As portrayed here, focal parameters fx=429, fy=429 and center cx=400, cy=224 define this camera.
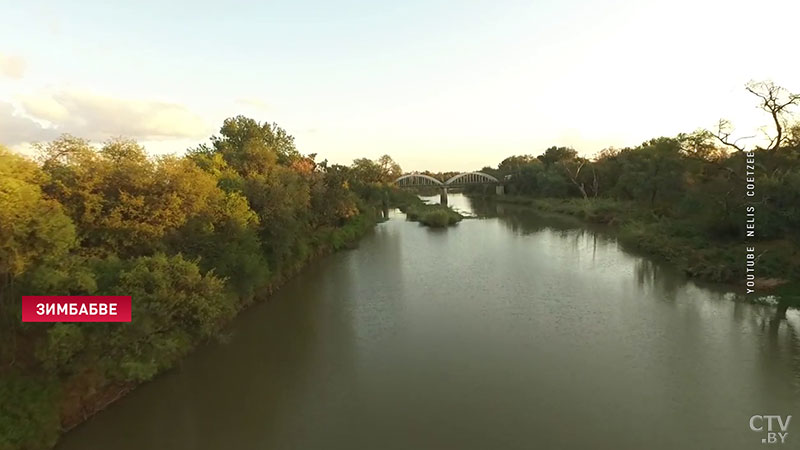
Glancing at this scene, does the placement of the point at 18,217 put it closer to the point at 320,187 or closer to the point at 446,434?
the point at 446,434

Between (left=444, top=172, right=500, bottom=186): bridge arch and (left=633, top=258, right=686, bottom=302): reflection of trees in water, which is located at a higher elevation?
(left=444, top=172, right=500, bottom=186): bridge arch

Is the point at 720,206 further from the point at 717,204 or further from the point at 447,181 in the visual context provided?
the point at 447,181

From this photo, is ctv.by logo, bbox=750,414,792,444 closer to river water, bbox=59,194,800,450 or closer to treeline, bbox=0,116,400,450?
river water, bbox=59,194,800,450

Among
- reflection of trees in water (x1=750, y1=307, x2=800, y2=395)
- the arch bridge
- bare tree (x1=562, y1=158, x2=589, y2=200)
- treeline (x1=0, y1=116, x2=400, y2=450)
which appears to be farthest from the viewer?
the arch bridge

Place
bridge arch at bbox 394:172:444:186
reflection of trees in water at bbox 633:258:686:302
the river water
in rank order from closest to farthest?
the river water
reflection of trees in water at bbox 633:258:686:302
bridge arch at bbox 394:172:444:186

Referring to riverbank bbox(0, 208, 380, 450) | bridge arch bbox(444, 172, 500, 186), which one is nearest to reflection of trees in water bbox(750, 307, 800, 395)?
riverbank bbox(0, 208, 380, 450)

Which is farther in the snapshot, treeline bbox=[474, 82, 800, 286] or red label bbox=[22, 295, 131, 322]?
treeline bbox=[474, 82, 800, 286]

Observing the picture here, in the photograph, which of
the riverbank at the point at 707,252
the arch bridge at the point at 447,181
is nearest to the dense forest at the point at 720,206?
the riverbank at the point at 707,252

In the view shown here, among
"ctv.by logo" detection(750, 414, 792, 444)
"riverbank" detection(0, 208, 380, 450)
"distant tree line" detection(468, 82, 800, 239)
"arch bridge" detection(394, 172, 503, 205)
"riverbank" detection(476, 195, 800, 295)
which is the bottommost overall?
"ctv.by logo" detection(750, 414, 792, 444)
